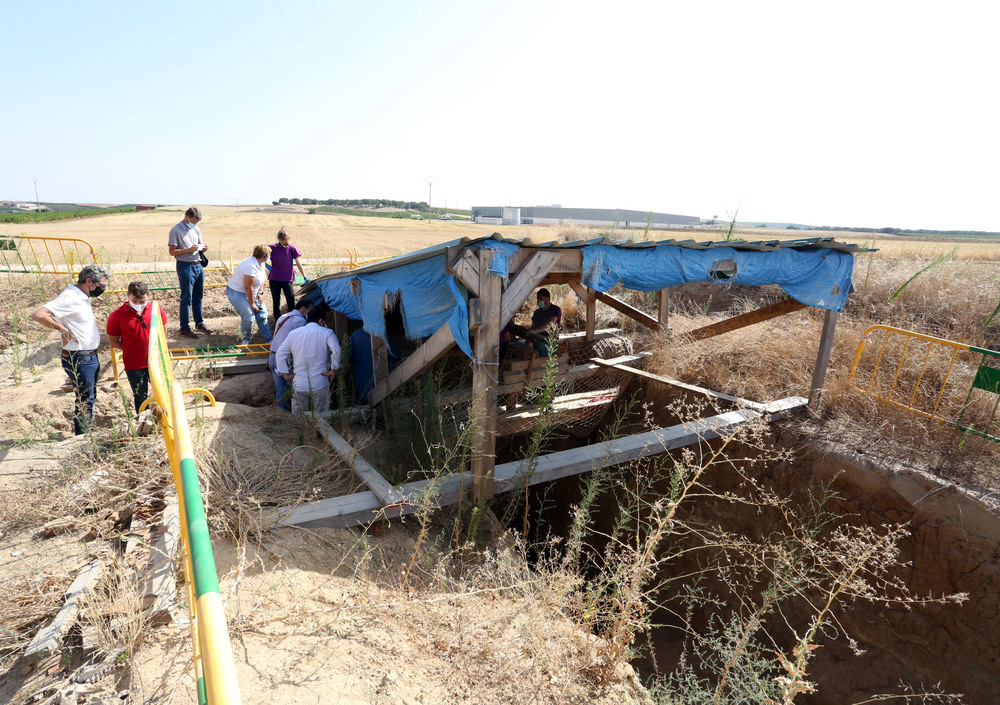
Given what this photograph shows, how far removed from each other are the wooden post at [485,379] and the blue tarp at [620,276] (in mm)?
122

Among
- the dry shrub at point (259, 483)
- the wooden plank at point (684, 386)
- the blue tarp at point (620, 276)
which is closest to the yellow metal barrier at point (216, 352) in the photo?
the blue tarp at point (620, 276)

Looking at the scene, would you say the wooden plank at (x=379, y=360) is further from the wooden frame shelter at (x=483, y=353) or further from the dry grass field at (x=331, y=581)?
the dry grass field at (x=331, y=581)

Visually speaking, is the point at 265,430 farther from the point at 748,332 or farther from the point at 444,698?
the point at 748,332

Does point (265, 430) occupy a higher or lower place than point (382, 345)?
lower

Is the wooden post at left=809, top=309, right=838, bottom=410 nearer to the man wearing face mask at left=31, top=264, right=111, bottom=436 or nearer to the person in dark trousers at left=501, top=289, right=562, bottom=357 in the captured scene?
the person in dark trousers at left=501, top=289, right=562, bottom=357

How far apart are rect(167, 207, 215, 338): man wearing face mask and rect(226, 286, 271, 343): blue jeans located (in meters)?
0.69

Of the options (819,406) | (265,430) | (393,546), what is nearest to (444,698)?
(393,546)

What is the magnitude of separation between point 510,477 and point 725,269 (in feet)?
10.4

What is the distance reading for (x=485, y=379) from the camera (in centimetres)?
410

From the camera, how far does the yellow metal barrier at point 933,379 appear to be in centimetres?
487

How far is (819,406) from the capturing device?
5.93 metres

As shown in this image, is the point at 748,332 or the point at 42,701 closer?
the point at 42,701

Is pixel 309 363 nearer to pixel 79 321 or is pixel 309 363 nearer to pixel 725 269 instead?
pixel 79 321

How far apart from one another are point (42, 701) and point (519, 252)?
11.8 feet
